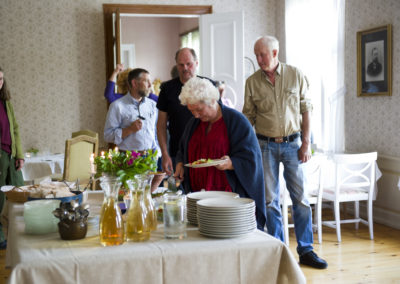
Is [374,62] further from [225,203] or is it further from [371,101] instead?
[225,203]

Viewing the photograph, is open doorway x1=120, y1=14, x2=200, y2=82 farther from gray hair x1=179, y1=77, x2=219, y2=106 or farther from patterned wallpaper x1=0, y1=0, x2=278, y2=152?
gray hair x1=179, y1=77, x2=219, y2=106

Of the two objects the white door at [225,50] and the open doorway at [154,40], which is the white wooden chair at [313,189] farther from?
the open doorway at [154,40]

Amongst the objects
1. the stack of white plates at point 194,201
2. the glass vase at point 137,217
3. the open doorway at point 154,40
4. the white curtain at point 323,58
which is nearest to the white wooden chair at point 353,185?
the white curtain at point 323,58

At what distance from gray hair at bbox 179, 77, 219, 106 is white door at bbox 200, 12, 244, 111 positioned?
4.03 metres

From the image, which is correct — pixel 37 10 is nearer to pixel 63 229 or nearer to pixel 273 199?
pixel 273 199

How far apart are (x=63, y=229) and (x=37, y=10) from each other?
562 centimetres

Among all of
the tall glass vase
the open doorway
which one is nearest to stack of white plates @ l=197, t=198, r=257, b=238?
the tall glass vase

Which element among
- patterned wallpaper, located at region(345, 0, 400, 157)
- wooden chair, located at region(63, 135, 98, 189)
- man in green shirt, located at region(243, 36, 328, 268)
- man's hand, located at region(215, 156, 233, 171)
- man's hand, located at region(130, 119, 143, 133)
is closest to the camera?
man's hand, located at region(215, 156, 233, 171)

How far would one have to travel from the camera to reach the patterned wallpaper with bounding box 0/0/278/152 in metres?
6.56

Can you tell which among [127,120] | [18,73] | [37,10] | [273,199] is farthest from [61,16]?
[273,199]

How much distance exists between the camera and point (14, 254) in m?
1.67

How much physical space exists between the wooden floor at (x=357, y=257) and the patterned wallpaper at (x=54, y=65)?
2820 millimetres

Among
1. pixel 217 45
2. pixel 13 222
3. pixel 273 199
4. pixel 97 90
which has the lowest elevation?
pixel 273 199

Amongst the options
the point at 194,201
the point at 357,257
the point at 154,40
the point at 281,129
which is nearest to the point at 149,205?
the point at 194,201
